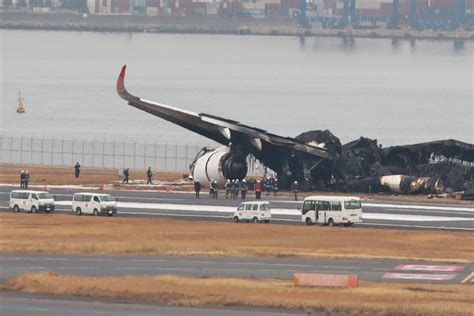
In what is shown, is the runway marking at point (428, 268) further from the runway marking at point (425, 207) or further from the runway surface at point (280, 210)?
the runway marking at point (425, 207)

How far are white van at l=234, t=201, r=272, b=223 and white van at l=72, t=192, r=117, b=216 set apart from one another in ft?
32.7

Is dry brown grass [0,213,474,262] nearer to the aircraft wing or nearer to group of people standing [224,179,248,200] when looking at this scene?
group of people standing [224,179,248,200]

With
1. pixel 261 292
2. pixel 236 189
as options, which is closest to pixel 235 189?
pixel 236 189

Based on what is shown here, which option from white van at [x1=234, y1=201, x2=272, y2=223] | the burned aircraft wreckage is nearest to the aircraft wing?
the burned aircraft wreckage

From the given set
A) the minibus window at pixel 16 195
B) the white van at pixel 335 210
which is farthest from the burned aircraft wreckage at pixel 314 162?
the white van at pixel 335 210

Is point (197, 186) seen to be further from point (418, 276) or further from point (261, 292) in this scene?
point (261, 292)

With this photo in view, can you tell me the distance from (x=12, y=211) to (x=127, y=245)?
24.3 metres

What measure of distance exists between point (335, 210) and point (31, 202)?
2385 centimetres

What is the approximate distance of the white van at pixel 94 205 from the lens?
336 feet

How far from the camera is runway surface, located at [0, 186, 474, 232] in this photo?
9950 centimetres

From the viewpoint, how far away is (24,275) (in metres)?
67.9

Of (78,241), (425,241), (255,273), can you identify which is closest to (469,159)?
(425,241)

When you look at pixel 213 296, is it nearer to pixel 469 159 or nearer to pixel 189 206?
pixel 189 206

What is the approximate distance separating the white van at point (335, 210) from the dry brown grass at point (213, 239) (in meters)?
1.27
